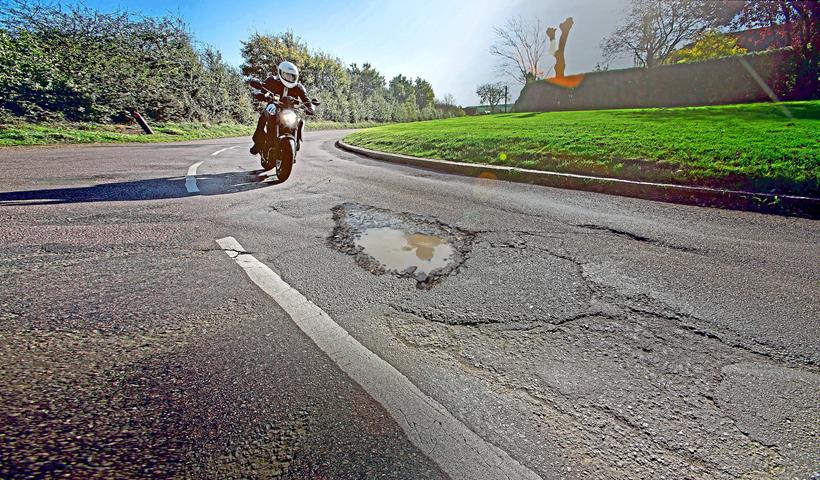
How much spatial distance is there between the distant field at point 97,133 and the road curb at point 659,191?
13170 millimetres

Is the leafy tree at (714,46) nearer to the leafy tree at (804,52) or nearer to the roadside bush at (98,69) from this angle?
the leafy tree at (804,52)

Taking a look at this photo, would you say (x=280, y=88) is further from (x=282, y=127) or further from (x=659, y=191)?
(x=659, y=191)

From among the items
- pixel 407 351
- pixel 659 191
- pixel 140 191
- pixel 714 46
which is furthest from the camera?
pixel 714 46

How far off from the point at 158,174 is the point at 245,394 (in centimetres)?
681

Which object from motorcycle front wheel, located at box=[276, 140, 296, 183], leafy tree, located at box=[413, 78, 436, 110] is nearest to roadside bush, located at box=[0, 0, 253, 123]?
motorcycle front wheel, located at box=[276, 140, 296, 183]

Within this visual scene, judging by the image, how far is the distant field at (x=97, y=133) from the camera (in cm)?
1082

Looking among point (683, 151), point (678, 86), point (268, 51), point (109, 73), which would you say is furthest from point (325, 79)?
point (683, 151)

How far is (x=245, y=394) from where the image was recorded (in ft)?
5.16

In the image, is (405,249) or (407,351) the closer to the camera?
(407,351)

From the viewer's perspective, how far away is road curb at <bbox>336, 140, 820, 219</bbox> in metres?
4.40

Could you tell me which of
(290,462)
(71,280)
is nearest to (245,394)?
(290,462)

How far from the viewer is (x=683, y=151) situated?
6.46m

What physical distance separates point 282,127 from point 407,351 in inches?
A: 219

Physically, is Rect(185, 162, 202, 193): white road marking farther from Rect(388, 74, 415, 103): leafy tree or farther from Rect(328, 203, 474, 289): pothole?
Rect(388, 74, 415, 103): leafy tree
